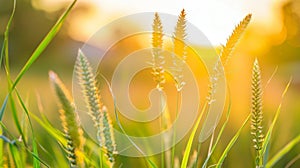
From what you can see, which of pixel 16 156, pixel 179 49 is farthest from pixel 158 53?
pixel 16 156

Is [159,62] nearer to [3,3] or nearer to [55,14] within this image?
[3,3]

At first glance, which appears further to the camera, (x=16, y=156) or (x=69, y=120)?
(x=16, y=156)

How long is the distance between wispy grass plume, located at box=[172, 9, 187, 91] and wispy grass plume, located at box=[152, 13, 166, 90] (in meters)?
0.02

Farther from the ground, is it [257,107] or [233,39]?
[233,39]

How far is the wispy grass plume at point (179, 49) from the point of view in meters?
0.74

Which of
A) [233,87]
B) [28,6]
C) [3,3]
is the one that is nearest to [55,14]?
[28,6]

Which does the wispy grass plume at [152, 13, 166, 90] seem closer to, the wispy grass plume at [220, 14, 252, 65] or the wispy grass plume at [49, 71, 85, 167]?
the wispy grass plume at [220, 14, 252, 65]

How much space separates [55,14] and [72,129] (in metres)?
22.7

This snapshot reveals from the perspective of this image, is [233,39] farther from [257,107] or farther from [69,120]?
[69,120]

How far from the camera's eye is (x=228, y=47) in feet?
2.49

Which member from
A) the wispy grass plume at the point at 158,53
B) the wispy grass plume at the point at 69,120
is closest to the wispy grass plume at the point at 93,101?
the wispy grass plume at the point at 69,120

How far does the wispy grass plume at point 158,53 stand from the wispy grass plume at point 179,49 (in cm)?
2

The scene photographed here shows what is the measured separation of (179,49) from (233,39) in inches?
3.3

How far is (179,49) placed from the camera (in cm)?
77
